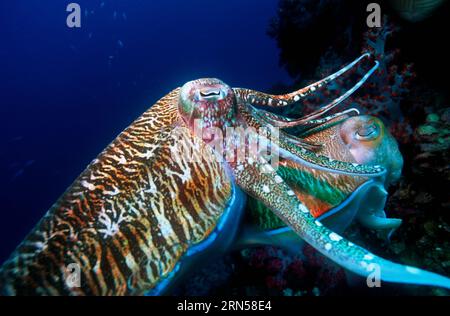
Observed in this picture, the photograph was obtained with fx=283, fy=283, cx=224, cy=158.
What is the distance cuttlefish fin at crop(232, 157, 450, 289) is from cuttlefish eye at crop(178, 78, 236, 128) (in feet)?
1.09

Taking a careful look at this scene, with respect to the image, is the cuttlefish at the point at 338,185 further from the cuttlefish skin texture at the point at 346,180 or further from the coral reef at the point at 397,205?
the coral reef at the point at 397,205

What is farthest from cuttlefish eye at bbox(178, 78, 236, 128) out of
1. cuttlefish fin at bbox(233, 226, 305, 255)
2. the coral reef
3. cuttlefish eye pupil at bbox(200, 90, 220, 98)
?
the coral reef

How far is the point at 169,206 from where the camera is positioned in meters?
1.80

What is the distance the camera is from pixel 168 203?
1809mm

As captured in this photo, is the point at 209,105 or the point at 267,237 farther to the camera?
the point at 267,237

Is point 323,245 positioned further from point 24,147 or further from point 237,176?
point 24,147

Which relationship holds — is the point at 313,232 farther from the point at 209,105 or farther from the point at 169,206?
the point at 209,105

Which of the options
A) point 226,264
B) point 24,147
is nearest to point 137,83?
point 24,147

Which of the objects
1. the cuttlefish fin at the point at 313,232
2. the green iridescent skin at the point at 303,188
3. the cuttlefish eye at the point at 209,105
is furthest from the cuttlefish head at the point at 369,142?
the cuttlefish eye at the point at 209,105

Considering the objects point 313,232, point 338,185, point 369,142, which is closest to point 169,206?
point 313,232

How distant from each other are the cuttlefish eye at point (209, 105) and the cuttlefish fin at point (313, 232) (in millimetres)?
331

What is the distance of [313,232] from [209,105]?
1.02m

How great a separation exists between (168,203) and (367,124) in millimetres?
1953

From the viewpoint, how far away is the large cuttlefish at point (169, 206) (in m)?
1.57
